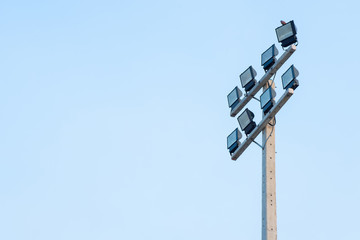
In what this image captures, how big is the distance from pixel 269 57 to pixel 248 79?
34.7 inches

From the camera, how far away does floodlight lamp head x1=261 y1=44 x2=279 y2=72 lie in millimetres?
17438

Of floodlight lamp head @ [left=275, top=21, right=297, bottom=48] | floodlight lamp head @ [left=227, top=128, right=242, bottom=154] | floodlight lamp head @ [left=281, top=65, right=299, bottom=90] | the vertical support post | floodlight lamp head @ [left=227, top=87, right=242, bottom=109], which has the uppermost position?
floodlight lamp head @ [left=275, top=21, right=297, bottom=48]

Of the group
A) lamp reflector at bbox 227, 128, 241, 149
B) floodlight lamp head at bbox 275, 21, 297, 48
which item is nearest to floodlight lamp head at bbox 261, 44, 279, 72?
floodlight lamp head at bbox 275, 21, 297, 48

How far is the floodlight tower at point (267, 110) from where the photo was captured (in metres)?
15.3

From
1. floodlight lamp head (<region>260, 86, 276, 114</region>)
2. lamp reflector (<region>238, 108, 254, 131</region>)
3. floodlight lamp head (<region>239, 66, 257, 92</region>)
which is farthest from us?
floodlight lamp head (<region>239, 66, 257, 92</region>)

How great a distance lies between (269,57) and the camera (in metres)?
17.5

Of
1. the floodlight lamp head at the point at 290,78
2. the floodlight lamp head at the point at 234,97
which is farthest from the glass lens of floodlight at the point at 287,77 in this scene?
the floodlight lamp head at the point at 234,97

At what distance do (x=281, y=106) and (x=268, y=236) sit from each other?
3.24m

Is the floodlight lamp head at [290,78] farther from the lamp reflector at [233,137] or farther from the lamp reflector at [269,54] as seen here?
the lamp reflector at [233,137]

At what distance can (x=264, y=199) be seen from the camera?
15383mm

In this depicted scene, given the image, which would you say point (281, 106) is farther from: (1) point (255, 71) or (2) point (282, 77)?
(1) point (255, 71)

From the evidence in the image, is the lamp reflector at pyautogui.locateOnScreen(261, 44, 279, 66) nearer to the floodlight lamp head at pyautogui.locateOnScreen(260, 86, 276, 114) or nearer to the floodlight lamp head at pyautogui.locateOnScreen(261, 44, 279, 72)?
the floodlight lamp head at pyautogui.locateOnScreen(261, 44, 279, 72)

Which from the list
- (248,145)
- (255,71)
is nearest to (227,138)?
(248,145)

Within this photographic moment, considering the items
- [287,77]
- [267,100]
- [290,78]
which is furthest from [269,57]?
[267,100]
